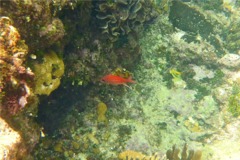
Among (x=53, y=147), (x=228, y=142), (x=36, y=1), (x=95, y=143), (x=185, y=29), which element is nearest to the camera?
(x=36, y=1)

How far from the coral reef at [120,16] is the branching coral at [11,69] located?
2770 mm

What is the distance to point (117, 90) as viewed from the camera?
19.6 ft

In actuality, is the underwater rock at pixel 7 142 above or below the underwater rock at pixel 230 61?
above

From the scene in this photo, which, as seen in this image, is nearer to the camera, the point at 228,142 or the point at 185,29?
the point at 228,142

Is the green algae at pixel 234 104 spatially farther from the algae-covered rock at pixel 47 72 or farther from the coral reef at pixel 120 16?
the algae-covered rock at pixel 47 72

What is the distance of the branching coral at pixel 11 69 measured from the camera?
8.75 feet

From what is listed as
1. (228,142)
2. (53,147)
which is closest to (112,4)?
(53,147)

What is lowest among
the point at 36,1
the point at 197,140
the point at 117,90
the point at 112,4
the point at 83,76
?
the point at 197,140

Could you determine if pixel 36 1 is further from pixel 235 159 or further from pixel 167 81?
pixel 235 159

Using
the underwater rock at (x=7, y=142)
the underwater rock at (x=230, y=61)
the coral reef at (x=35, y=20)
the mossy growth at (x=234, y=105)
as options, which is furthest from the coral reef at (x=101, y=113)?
the underwater rock at (x=230, y=61)

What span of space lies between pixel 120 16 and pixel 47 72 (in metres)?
2.48

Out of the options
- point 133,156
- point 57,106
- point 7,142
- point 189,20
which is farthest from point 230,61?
point 7,142

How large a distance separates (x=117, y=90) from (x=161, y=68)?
157 centimetres

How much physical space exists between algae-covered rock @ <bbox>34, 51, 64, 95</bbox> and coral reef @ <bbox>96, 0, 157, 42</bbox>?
166 cm
